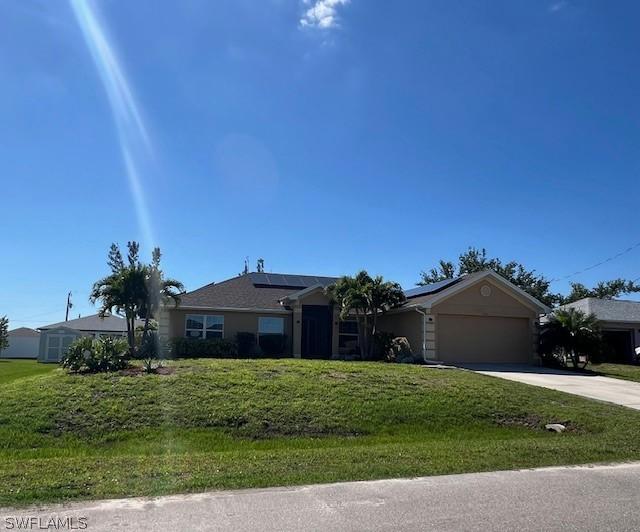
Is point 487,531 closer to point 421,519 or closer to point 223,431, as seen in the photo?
point 421,519

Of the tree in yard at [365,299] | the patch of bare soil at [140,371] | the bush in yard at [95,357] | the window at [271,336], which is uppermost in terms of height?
the tree in yard at [365,299]

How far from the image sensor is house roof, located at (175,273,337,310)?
25594 millimetres

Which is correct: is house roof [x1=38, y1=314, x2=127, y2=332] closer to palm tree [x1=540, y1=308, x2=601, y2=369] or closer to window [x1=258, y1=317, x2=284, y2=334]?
window [x1=258, y1=317, x2=284, y2=334]

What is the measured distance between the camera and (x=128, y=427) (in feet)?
33.7

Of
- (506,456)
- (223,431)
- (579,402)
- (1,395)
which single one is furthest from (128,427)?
(579,402)

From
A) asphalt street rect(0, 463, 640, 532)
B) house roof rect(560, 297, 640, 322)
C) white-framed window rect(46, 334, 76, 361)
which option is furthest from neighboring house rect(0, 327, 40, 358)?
asphalt street rect(0, 463, 640, 532)

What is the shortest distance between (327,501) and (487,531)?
1.63 meters

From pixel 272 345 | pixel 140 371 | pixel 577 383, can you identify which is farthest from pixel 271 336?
pixel 577 383

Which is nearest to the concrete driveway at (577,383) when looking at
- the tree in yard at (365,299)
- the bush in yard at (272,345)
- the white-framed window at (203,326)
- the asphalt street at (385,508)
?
the tree in yard at (365,299)

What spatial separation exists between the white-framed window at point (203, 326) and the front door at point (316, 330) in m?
3.90

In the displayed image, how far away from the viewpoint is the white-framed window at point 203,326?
25172mm

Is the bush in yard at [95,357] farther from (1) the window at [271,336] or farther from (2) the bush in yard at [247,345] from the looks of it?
(1) the window at [271,336]

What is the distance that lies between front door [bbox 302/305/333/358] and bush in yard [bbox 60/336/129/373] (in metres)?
11.7

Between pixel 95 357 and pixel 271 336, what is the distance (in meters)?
11.3
